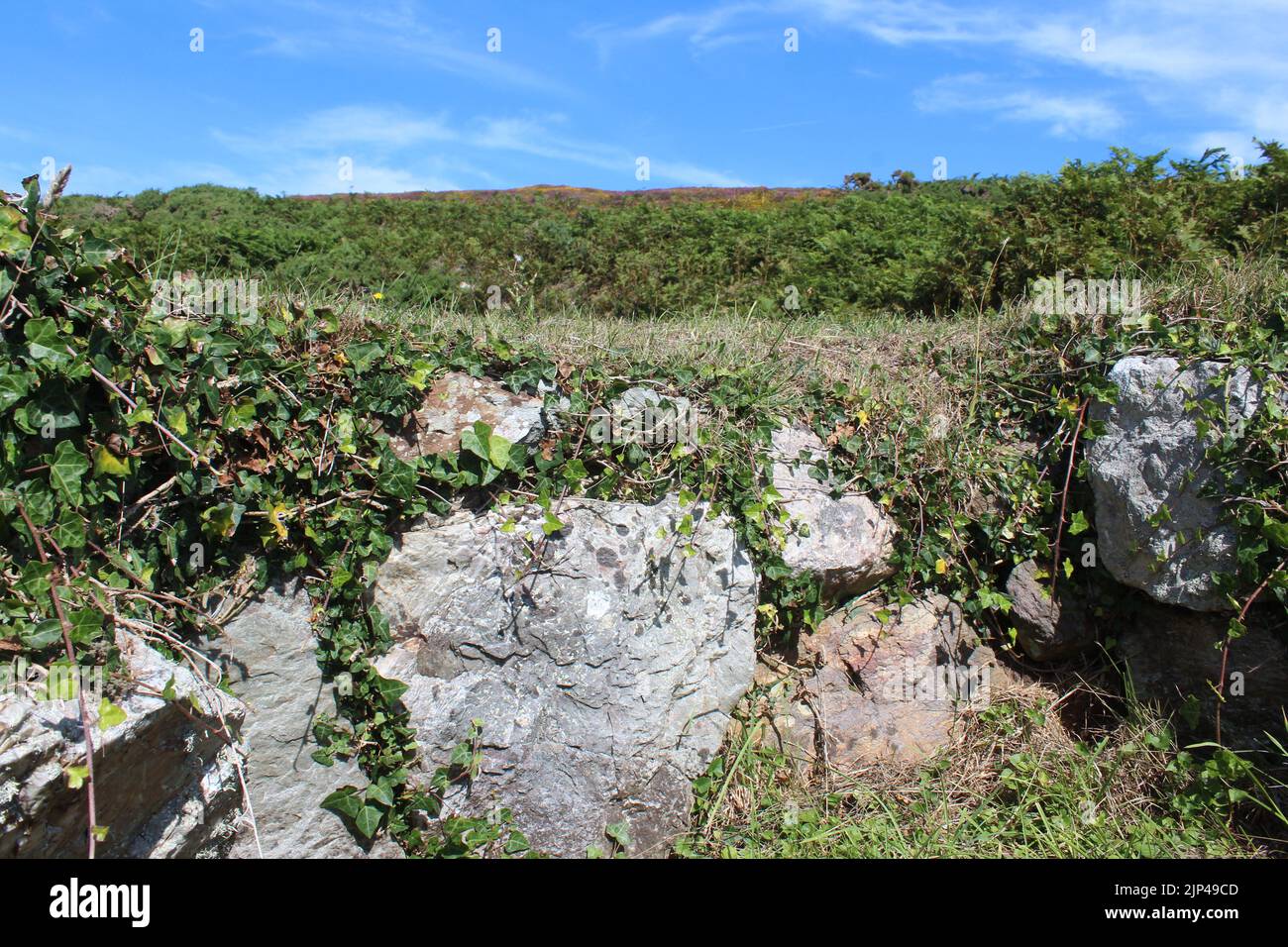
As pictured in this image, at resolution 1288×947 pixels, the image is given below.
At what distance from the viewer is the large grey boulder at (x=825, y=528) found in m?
3.83

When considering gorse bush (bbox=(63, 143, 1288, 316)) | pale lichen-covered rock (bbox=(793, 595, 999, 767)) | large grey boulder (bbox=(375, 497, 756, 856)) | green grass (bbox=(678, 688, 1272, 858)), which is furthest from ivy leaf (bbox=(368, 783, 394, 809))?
gorse bush (bbox=(63, 143, 1288, 316))

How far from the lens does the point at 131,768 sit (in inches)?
105

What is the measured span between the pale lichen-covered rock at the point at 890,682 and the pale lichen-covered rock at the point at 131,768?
94.0 inches

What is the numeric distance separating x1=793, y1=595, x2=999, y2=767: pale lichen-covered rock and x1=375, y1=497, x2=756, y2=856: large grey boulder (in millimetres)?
716

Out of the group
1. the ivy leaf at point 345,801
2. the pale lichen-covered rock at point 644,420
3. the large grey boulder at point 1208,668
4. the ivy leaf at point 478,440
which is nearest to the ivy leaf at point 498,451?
the ivy leaf at point 478,440

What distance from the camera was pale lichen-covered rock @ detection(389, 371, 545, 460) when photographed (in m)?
3.48

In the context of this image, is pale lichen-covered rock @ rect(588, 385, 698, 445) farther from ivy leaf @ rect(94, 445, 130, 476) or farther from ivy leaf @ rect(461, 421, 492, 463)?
ivy leaf @ rect(94, 445, 130, 476)

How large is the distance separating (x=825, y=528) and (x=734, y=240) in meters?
5.84

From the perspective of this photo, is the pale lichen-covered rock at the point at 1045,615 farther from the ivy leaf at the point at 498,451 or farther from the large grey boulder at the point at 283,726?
the large grey boulder at the point at 283,726

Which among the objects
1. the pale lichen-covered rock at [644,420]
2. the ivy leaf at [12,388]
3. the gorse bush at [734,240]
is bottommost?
the pale lichen-covered rock at [644,420]

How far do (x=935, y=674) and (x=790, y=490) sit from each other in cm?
114

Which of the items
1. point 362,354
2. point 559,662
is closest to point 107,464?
point 362,354

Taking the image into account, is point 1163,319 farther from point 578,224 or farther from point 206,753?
point 578,224

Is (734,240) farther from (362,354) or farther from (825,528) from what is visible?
(362,354)
